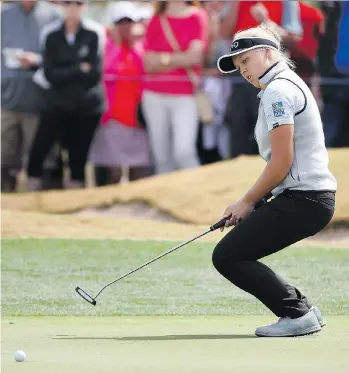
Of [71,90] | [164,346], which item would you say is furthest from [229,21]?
[164,346]

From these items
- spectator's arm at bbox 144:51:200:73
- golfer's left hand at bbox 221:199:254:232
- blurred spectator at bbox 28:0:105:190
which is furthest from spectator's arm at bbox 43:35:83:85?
golfer's left hand at bbox 221:199:254:232

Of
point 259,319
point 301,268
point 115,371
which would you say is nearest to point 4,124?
point 301,268

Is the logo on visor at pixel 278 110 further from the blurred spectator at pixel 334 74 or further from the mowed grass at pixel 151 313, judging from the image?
the blurred spectator at pixel 334 74

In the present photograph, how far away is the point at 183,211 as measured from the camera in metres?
14.2

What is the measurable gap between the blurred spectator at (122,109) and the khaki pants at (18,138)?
702mm

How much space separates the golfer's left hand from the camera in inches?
253

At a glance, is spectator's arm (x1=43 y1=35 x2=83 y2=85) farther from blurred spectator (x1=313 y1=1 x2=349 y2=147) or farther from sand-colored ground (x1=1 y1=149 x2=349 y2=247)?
blurred spectator (x1=313 y1=1 x2=349 y2=147)

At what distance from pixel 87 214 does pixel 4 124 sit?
244 cm

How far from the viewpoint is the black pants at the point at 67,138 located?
16047 mm

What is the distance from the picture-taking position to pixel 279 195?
6418 millimetres

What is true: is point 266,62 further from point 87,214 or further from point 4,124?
point 4,124

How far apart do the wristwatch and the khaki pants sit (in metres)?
1.89

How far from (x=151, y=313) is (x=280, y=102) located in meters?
2.08

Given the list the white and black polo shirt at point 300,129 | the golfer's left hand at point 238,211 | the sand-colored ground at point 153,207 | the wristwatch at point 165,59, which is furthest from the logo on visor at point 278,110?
the wristwatch at point 165,59
